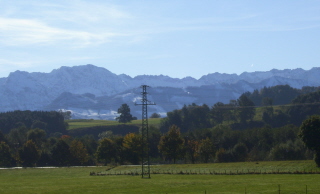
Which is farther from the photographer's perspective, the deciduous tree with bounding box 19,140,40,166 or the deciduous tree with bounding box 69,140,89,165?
the deciduous tree with bounding box 69,140,89,165

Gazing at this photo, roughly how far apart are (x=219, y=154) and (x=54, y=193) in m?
88.4

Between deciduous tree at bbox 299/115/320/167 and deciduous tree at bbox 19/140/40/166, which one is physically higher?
deciduous tree at bbox 299/115/320/167

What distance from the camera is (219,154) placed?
14788cm

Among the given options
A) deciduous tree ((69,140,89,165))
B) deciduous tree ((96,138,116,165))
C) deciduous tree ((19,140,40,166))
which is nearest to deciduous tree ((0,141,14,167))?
deciduous tree ((19,140,40,166))

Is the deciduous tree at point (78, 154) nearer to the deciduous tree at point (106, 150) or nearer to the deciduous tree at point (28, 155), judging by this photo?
the deciduous tree at point (106, 150)

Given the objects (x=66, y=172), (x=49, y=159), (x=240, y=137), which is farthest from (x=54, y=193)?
(x=240, y=137)

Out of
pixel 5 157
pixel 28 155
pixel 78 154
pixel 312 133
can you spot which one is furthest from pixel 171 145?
pixel 5 157

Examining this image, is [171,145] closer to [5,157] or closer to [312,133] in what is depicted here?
[312,133]

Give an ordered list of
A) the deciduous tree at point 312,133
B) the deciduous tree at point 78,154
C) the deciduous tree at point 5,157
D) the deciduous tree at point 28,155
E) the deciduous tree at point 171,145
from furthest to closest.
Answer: the deciduous tree at point 5,157, the deciduous tree at point 78,154, the deciduous tree at point 28,155, the deciduous tree at point 171,145, the deciduous tree at point 312,133

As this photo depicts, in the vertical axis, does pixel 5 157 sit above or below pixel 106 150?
below

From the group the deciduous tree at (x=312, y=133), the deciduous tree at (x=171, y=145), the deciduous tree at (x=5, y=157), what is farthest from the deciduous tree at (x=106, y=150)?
the deciduous tree at (x=312, y=133)

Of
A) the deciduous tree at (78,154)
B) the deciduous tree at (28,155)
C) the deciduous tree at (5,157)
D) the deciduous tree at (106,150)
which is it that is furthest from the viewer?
the deciduous tree at (5,157)

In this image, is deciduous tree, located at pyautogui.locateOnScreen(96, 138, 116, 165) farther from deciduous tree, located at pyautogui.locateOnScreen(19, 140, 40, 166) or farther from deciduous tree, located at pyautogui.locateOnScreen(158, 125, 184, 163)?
deciduous tree, located at pyautogui.locateOnScreen(19, 140, 40, 166)

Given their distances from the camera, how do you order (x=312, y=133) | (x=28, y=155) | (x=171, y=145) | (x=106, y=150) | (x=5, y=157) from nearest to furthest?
(x=312, y=133)
(x=171, y=145)
(x=106, y=150)
(x=28, y=155)
(x=5, y=157)
